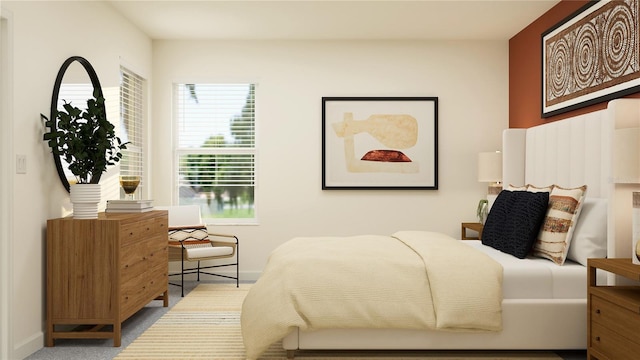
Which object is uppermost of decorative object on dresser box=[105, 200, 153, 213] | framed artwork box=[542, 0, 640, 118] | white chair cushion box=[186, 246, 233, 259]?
framed artwork box=[542, 0, 640, 118]

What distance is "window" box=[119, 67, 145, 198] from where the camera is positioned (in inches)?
198

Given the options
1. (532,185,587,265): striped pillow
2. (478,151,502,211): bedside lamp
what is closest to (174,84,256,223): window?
(478,151,502,211): bedside lamp

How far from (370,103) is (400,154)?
0.65 metres

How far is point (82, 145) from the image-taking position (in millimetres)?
3447

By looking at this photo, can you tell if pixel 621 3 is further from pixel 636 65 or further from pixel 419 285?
pixel 419 285

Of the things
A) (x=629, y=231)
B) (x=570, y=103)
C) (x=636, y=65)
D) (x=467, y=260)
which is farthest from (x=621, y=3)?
(x=467, y=260)

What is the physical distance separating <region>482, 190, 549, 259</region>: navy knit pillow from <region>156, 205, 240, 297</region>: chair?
2.58 m

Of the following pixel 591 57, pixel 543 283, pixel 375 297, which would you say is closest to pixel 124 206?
pixel 375 297

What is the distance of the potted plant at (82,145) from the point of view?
340cm

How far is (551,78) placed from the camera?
4.56 meters

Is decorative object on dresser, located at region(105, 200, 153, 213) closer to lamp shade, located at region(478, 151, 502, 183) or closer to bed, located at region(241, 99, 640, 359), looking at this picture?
bed, located at region(241, 99, 640, 359)

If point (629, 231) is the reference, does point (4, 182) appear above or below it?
above

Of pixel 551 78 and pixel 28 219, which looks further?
pixel 551 78

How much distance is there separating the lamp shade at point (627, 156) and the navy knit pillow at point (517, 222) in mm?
655
